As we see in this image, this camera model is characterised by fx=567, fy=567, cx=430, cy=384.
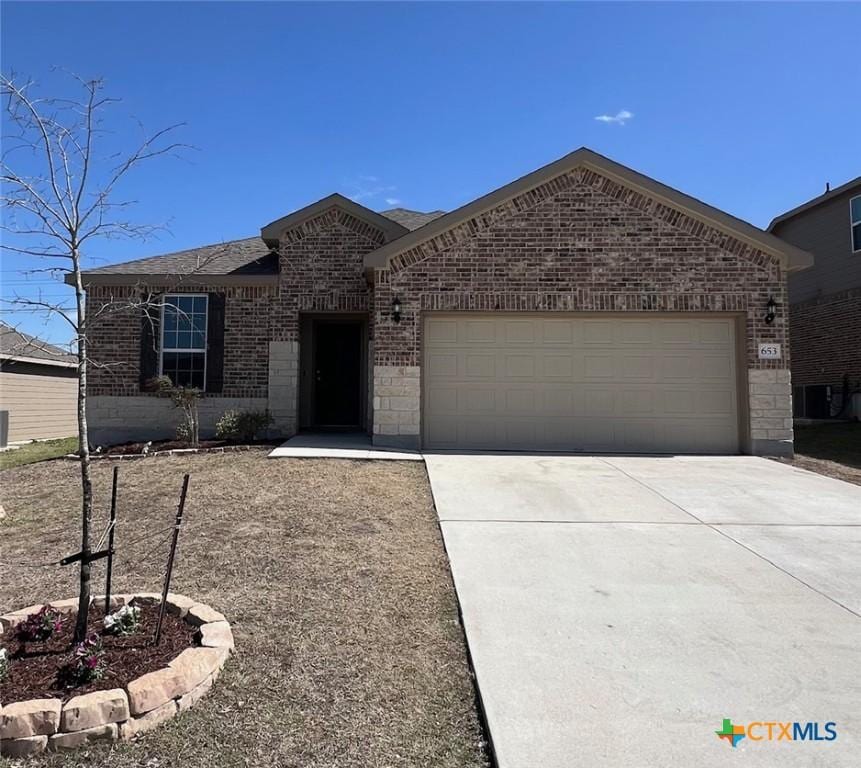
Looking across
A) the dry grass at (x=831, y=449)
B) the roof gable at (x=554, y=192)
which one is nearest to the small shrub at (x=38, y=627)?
the roof gable at (x=554, y=192)

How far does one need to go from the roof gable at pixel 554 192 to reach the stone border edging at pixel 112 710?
7860mm

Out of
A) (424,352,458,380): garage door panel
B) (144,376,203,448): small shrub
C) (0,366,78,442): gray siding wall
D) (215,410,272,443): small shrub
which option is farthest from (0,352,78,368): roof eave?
(424,352,458,380): garage door panel

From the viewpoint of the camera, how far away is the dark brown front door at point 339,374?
41.4ft

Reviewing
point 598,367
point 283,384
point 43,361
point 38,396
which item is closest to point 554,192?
point 598,367

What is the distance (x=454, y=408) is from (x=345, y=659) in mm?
7069

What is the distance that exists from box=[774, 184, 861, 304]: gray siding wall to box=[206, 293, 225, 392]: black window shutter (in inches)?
634

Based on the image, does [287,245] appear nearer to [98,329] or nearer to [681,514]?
[98,329]

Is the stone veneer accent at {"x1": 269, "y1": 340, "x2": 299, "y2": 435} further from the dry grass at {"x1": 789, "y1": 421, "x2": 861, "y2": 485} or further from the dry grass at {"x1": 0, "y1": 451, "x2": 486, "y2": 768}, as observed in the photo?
the dry grass at {"x1": 789, "y1": 421, "x2": 861, "y2": 485}

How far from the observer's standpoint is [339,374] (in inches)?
499

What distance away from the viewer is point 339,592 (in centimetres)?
394

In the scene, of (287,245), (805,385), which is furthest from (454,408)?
(805,385)

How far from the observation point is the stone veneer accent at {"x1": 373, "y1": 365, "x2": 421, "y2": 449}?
9.80m

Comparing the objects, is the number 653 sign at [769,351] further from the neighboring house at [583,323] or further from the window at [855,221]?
the window at [855,221]

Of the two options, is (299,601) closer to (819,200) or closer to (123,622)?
(123,622)
